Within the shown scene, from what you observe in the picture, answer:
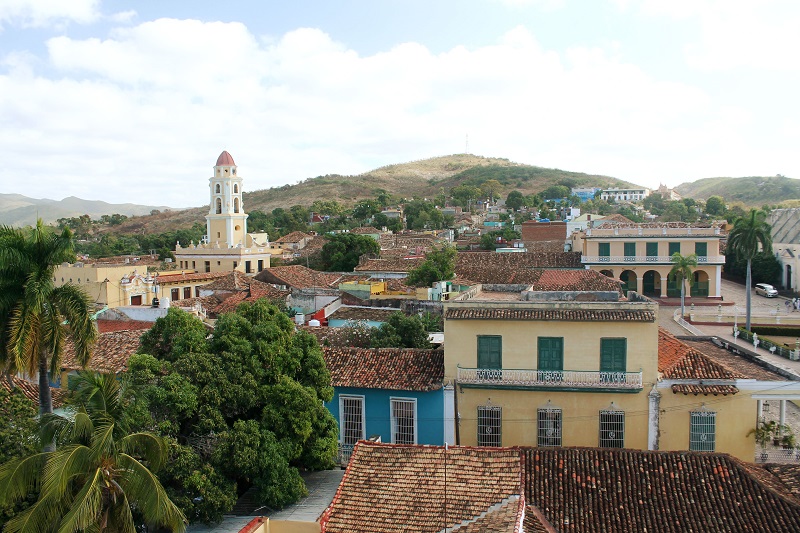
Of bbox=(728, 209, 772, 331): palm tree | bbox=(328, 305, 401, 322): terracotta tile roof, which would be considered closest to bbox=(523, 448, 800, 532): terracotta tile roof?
bbox=(328, 305, 401, 322): terracotta tile roof

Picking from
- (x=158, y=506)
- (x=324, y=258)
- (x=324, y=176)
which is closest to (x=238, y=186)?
(x=324, y=258)

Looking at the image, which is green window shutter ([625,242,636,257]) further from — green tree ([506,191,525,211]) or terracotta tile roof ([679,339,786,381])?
green tree ([506,191,525,211])

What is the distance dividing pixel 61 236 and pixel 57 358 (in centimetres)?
194

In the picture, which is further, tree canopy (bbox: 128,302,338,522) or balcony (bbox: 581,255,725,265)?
balcony (bbox: 581,255,725,265)

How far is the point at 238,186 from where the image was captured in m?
52.9

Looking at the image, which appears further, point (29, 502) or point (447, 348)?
point (447, 348)

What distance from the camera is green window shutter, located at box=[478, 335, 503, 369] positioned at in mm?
16594

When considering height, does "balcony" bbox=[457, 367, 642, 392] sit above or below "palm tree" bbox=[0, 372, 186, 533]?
below

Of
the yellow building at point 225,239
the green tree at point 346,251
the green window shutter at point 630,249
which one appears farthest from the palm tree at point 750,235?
the yellow building at point 225,239

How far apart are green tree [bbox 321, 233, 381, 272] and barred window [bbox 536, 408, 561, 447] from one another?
1319 inches

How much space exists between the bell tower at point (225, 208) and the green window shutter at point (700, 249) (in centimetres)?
3226

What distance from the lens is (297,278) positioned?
132 ft

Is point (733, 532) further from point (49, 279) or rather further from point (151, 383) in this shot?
point (49, 279)

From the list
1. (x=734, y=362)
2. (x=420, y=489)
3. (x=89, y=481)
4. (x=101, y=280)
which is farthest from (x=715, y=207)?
(x=89, y=481)
